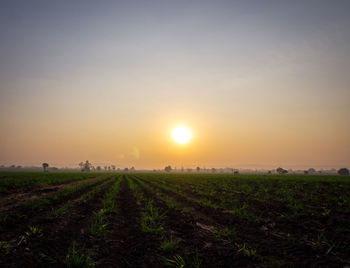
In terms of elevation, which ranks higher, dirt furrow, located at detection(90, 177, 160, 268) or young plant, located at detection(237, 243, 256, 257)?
young plant, located at detection(237, 243, 256, 257)

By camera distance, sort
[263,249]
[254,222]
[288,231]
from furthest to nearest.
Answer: [254,222]
[288,231]
[263,249]

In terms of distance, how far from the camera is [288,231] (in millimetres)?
7996

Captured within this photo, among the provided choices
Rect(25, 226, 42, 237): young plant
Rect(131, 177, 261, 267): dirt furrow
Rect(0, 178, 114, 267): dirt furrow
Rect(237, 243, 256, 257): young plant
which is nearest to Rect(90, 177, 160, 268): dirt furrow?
Rect(0, 178, 114, 267): dirt furrow

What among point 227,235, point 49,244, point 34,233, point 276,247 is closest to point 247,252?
point 276,247

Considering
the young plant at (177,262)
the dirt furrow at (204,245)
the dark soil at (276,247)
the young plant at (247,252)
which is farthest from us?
the young plant at (247,252)

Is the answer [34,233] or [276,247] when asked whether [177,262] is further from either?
[34,233]

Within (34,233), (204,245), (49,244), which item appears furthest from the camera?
(34,233)

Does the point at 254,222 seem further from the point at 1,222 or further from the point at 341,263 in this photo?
the point at 1,222

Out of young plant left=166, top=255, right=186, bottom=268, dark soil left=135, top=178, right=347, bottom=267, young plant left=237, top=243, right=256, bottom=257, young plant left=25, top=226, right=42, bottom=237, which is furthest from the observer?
young plant left=25, top=226, right=42, bottom=237

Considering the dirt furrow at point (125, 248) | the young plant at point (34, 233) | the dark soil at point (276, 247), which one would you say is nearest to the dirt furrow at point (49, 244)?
the young plant at point (34, 233)

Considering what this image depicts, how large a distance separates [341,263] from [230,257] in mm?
2883

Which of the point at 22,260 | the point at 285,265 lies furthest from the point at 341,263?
the point at 22,260

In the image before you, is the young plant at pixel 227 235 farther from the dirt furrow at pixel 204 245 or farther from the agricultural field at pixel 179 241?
the dirt furrow at pixel 204 245

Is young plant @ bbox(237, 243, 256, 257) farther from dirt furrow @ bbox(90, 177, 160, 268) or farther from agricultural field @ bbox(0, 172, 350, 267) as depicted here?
dirt furrow @ bbox(90, 177, 160, 268)
